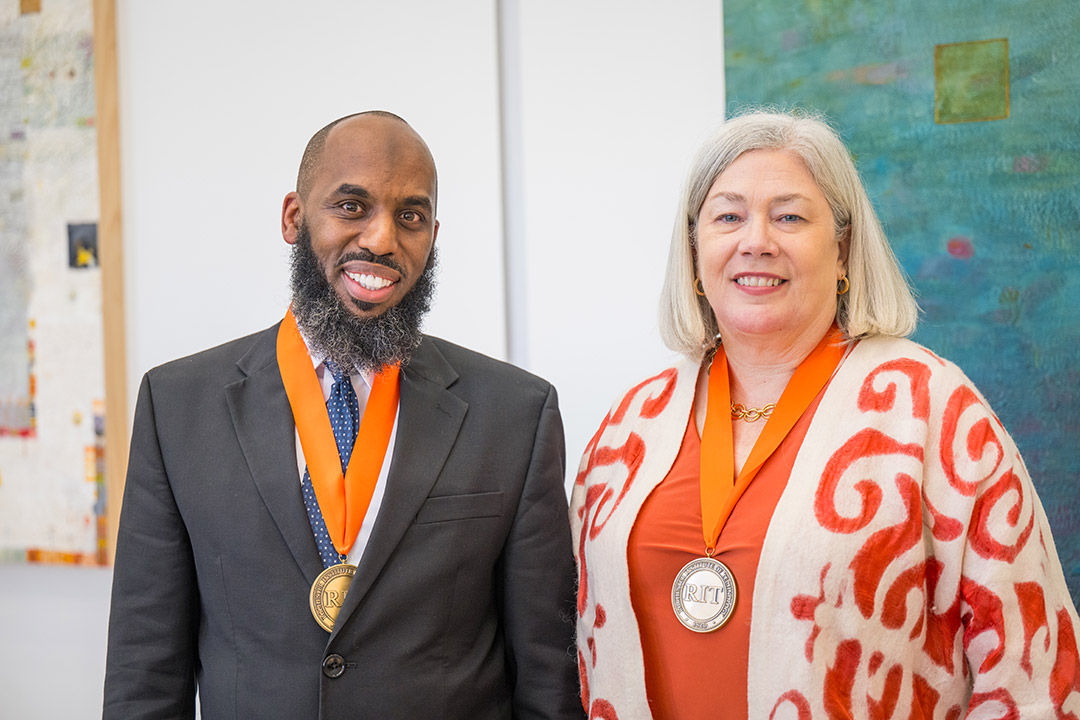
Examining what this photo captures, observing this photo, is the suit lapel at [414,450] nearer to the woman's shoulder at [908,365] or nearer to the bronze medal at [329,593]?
the bronze medal at [329,593]

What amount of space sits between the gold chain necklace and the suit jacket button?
0.91 metres

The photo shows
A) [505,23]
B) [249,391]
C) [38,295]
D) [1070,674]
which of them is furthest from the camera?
[38,295]

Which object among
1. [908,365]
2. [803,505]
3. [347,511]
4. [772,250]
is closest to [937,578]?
[803,505]

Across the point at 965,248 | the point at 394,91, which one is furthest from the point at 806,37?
the point at 394,91

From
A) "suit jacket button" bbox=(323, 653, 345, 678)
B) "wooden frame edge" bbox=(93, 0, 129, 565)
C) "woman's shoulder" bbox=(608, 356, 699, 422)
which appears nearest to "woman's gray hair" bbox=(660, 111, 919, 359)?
"woman's shoulder" bbox=(608, 356, 699, 422)

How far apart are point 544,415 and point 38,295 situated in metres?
1.96

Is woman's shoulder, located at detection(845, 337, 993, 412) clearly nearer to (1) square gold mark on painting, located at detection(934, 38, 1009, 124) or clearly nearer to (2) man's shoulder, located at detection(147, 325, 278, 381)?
(1) square gold mark on painting, located at detection(934, 38, 1009, 124)

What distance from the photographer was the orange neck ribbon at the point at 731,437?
1828 millimetres

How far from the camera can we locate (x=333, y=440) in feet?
6.12

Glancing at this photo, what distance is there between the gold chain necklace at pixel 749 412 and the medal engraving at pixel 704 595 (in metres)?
0.32

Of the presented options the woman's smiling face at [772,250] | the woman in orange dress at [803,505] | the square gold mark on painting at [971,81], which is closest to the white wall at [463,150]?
the square gold mark on painting at [971,81]

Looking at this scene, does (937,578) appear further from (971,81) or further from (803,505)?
(971,81)

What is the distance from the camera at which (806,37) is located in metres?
2.58

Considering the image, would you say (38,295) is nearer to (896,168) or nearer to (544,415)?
(544,415)
